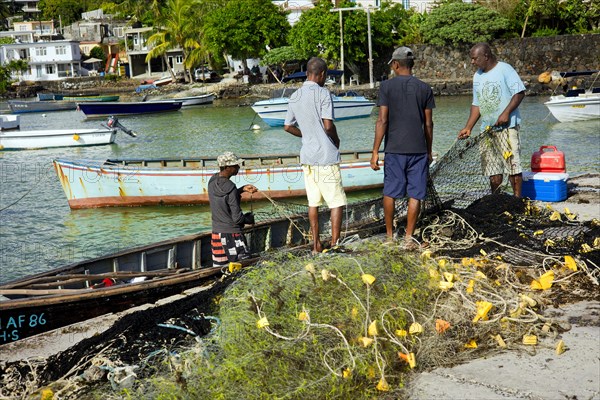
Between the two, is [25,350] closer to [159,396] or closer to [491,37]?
[159,396]

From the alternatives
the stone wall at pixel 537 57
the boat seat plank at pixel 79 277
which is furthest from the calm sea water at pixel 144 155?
the boat seat plank at pixel 79 277

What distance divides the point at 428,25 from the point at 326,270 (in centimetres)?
4540

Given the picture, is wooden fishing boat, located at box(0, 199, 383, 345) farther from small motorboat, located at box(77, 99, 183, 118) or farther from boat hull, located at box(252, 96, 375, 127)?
small motorboat, located at box(77, 99, 183, 118)

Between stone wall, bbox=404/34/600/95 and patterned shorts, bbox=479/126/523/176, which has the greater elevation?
stone wall, bbox=404/34/600/95

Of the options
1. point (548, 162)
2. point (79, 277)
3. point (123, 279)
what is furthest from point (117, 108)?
point (79, 277)

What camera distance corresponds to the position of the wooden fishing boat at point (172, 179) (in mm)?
16625

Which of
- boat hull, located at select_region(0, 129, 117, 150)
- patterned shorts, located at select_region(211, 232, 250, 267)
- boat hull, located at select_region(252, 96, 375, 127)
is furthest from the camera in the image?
boat hull, located at select_region(252, 96, 375, 127)

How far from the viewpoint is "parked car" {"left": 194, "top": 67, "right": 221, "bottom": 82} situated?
63125mm

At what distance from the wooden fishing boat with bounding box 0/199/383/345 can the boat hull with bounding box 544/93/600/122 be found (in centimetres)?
2286

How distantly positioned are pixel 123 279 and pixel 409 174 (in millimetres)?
3225

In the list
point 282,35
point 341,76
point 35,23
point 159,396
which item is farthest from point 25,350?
point 35,23

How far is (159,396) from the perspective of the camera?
416 cm

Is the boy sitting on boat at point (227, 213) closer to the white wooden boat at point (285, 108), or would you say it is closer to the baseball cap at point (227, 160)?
the baseball cap at point (227, 160)

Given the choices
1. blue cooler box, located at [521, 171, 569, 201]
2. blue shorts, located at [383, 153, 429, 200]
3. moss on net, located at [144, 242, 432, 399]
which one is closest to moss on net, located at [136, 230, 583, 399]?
moss on net, located at [144, 242, 432, 399]
